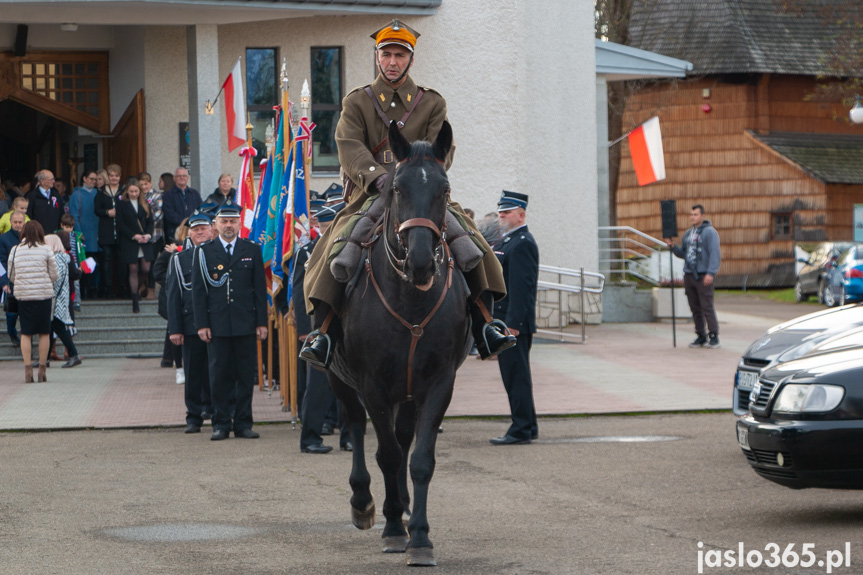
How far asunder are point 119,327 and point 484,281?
45.8 ft

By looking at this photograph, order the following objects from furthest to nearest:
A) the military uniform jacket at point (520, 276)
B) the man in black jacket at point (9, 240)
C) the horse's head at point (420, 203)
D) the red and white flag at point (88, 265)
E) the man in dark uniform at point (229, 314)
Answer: the red and white flag at point (88, 265), the man in black jacket at point (9, 240), the man in dark uniform at point (229, 314), the military uniform jacket at point (520, 276), the horse's head at point (420, 203)

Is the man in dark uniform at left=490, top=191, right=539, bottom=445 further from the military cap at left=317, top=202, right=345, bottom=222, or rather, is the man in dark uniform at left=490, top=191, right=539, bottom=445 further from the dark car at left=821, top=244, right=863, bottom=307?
the dark car at left=821, top=244, right=863, bottom=307

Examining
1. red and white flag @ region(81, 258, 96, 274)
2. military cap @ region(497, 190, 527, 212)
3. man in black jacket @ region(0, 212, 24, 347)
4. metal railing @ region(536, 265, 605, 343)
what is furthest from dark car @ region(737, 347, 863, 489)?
red and white flag @ region(81, 258, 96, 274)

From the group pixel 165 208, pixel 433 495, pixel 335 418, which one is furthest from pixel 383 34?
pixel 165 208

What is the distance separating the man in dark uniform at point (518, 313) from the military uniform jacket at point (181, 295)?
3075 mm

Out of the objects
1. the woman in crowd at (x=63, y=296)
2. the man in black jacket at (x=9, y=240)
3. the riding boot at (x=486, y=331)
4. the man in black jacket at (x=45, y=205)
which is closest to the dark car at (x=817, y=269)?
the man in black jacket at (x=45, y=205)

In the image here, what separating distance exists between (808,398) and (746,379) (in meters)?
2.60

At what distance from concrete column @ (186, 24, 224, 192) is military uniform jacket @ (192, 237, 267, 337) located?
358 inches

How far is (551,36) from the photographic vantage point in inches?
931

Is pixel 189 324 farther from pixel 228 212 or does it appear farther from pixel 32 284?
pixel 32 284

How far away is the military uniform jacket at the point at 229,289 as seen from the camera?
1204 cm

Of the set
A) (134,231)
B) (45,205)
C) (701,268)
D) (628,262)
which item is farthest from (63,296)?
(628,262)

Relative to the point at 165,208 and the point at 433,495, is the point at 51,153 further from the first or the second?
the point at 433,495

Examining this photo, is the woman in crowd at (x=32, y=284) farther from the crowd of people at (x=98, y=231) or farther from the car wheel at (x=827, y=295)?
the car wheel at (x=827, y=295)
